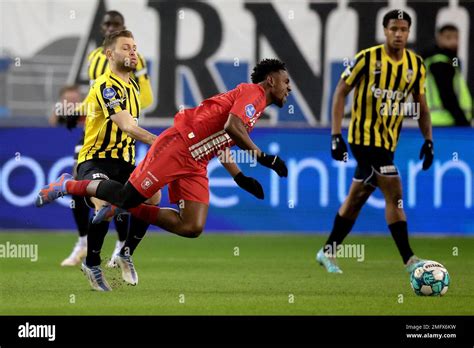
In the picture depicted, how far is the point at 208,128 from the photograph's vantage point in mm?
8805

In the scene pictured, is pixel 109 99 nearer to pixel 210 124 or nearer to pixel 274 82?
pixel 210 124

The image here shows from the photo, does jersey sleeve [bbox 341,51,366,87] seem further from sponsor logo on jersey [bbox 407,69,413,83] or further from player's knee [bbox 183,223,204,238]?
player's knee [bbox 183,223,204,238]

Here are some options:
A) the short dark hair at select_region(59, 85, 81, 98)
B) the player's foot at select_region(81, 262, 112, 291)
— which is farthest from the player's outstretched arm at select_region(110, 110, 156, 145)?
the short dark hair at select_region(59, 85, 81, 98)

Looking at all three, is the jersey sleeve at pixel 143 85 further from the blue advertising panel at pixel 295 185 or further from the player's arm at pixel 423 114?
the blue advertising panel at pixel 295 185

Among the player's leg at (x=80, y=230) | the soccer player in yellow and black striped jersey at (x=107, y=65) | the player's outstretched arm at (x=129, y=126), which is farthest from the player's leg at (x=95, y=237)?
the player's leg at (x=80, y=230)

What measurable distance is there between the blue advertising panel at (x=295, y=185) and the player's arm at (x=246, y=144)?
5.34m

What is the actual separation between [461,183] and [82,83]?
538cm

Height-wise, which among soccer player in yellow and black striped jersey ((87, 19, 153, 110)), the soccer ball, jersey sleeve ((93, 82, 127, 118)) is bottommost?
the soccer ball

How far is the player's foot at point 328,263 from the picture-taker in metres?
10.6

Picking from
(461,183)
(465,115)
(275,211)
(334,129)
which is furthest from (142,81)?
(465,115)

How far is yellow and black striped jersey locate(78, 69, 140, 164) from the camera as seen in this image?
916 cm

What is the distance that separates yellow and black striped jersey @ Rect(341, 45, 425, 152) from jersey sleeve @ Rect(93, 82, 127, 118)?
2.16 meters
